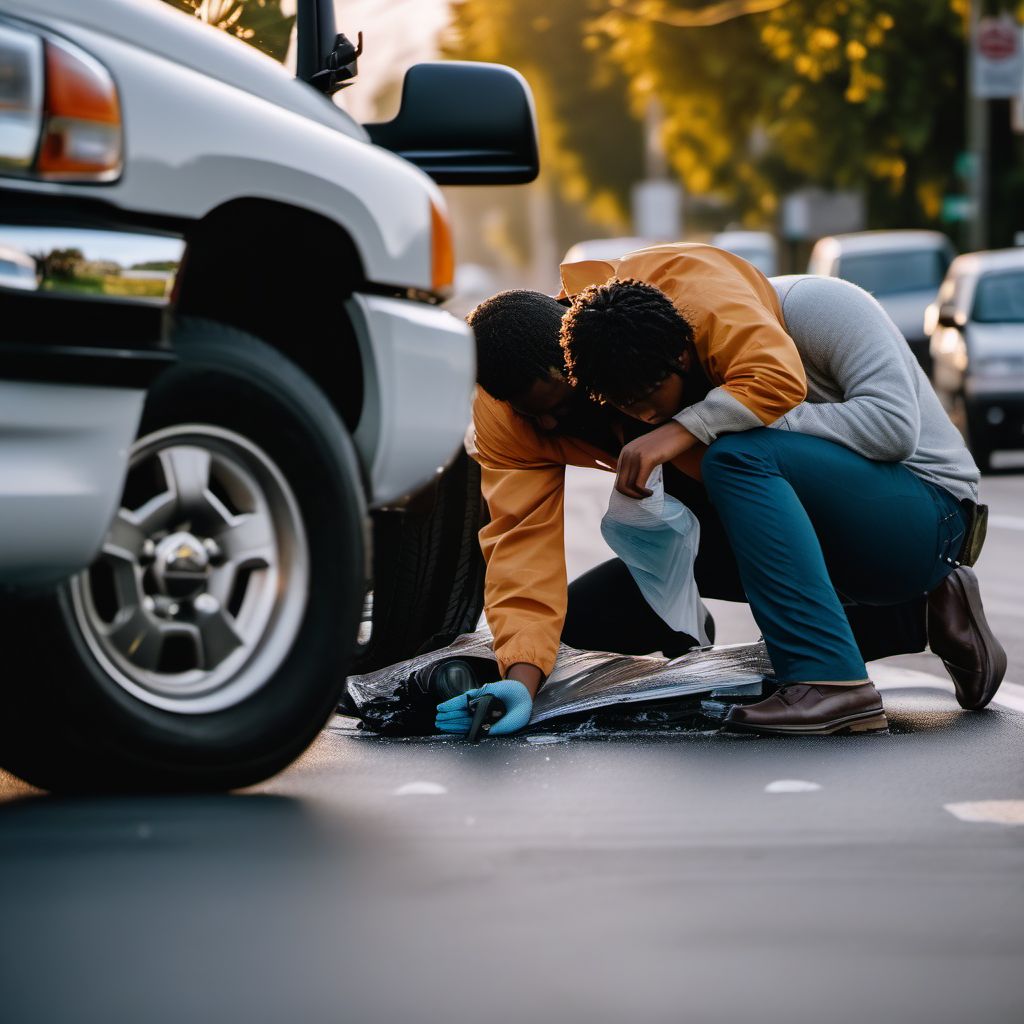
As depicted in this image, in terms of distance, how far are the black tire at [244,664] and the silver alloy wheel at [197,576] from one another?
0.5 inches

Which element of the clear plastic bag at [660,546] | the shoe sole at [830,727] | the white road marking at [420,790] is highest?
the clear plastic bag at [660,546]

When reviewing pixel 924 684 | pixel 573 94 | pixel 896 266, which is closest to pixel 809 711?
pixel 924 684

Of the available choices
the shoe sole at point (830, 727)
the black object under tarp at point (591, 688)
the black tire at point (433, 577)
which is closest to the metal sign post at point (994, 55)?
the black tire at point (433, 577)

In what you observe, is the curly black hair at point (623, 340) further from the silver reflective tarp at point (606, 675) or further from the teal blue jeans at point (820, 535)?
the silver reflective tarp at point (606, 675)

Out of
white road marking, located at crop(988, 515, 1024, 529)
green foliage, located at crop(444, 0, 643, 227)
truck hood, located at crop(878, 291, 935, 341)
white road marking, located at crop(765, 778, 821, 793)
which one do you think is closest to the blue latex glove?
white road marking, located at crop(765, 778, 821, 793)

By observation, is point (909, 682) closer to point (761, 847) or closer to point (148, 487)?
point (761, 847)

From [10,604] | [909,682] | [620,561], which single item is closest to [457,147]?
[620,561]

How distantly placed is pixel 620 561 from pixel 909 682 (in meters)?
0.91

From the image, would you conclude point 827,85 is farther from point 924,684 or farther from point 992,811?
point 992,811

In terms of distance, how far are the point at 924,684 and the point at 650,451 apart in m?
1.37

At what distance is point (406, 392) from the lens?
3832 millimetres

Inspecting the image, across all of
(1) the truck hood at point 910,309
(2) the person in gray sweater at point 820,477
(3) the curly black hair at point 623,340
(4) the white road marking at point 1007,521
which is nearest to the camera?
(3) the curly black hair at point 623,340

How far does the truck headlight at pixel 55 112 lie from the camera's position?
318 centimetres

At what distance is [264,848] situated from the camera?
3.33 metres
